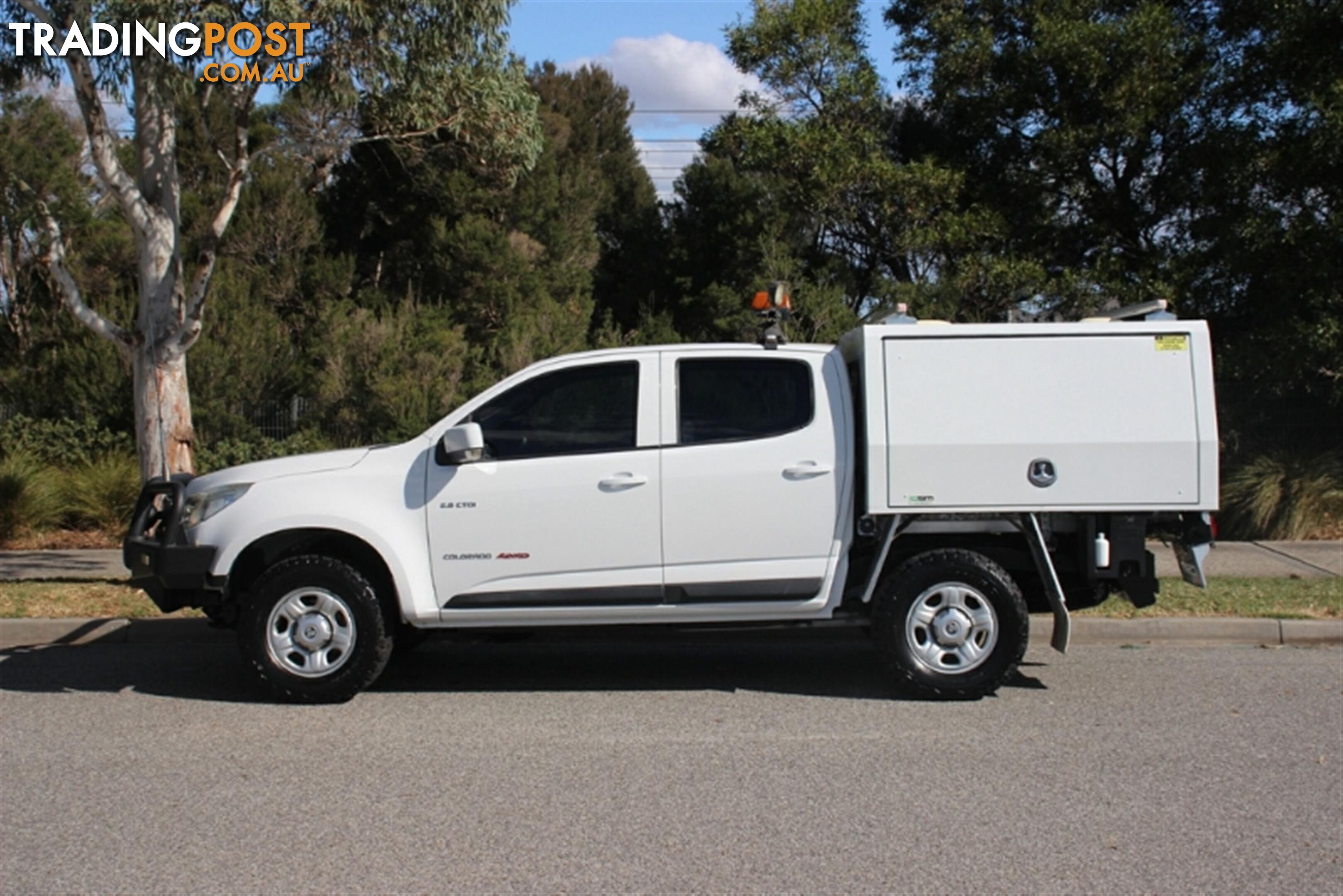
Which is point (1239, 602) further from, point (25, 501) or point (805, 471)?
point (25, 501)

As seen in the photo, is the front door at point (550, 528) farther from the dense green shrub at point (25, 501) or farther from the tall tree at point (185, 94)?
the dense green shrub at point (25, 501)

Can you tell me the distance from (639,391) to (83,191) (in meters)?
16.7

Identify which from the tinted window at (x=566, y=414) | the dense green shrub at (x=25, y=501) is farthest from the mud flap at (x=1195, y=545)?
the dense green shrub at (x=25, y=501)

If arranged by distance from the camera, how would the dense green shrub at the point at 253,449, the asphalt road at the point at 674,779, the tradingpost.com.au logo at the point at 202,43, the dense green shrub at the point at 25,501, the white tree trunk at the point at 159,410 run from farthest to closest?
1. the dense green shrub at the point at 253,449
2. the dense green shrub at the point at 25,501
3. the white tree trunk at the point at 159,410
4. the tradingpost.com.au logo at the point at 202,43
5. the asphalt road at the point at 674,779

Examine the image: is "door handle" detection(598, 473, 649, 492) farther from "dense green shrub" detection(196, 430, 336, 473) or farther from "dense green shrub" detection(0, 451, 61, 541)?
"dense green shrub" detection(0, 451, 61, 541)

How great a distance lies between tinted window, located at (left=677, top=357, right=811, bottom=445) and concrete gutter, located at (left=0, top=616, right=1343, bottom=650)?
286 cm

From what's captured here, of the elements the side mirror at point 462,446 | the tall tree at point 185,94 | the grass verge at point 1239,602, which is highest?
the tall tree at point 185,94

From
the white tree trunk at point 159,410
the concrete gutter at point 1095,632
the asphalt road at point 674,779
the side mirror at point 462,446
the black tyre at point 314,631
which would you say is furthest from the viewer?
the white tree trunk at point 159,410

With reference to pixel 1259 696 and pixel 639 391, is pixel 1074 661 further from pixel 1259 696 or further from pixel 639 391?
pixel 639 391

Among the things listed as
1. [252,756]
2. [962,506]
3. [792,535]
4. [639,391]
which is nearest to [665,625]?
[792,535]

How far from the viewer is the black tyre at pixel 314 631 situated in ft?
23.3

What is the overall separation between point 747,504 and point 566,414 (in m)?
1.16

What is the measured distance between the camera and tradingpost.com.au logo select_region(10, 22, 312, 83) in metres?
9.91

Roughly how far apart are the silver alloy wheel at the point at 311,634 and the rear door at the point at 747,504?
1.83 metres
